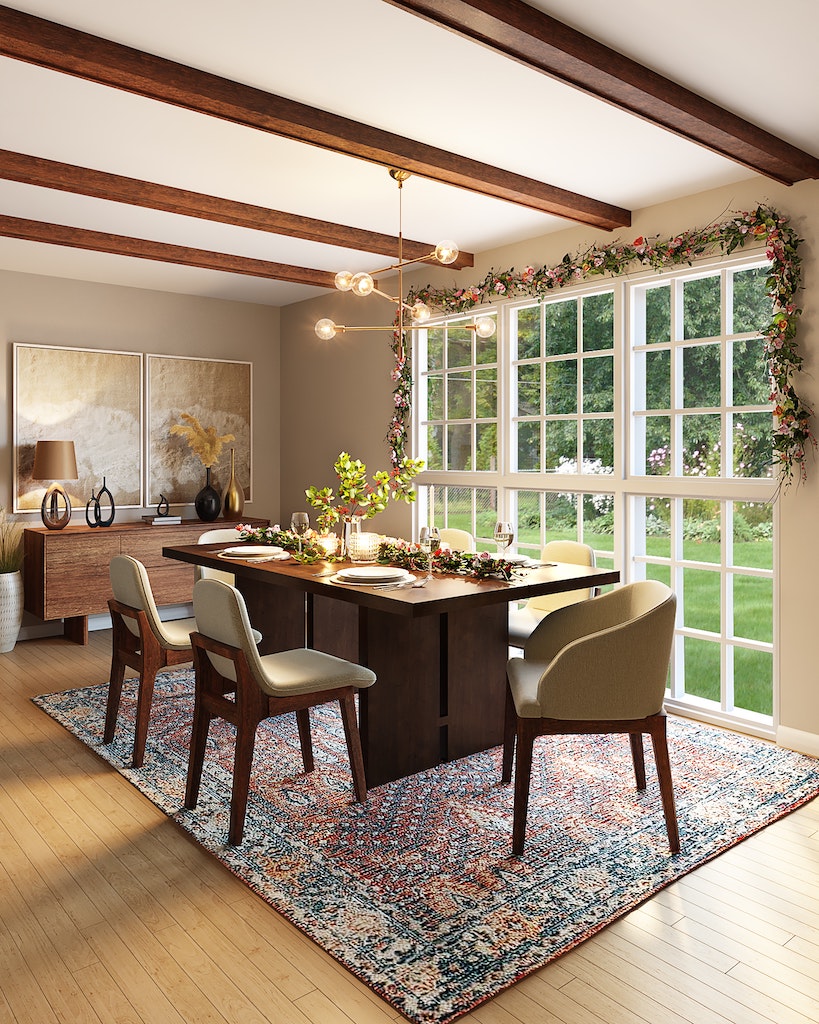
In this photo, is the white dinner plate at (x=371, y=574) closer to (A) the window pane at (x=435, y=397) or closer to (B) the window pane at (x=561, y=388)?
(B) the window pane at (x=561, y=388)

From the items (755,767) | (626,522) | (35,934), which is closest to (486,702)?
(755,767)

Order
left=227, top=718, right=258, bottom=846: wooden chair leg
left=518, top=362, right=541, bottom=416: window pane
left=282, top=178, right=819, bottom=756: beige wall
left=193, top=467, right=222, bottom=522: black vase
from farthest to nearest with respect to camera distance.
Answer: left=193, top=467, right=222, bottom=522: black vase
left=518, top=362, right=541, bottom=416: window pane
left=282, top=178, right=819, bottom=756: beige wall
left=227, top=718, right=258, bottom=846: wooden chair leg

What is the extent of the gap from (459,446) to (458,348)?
2.20ft

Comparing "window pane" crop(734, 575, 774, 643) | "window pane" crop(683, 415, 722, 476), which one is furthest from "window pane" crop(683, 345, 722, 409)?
"window pane" crop(734, 575, 774, 643)

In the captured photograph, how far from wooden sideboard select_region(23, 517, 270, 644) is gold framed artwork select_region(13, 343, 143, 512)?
1.20 feet

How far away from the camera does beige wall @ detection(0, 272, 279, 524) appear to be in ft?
19.1

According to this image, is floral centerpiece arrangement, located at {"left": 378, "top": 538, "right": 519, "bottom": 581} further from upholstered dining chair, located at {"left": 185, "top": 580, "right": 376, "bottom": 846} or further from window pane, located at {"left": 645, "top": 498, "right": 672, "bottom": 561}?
window pane, located at {"left": 645, "top": 498, "right": 672, "bottom": 561}

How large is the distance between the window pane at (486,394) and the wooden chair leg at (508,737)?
254 centimetres

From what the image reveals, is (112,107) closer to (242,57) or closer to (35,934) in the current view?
(242,57)

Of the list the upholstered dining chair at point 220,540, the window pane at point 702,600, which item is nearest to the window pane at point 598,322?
the window pane at point 702,600

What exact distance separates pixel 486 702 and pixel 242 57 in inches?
107

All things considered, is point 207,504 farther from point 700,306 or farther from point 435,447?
point 700,306

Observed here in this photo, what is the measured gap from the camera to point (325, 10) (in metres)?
2.41

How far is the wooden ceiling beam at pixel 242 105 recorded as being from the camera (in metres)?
2.52
